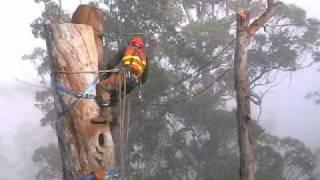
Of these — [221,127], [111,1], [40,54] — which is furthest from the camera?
[40,54]

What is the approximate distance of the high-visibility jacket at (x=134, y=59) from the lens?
5480mm

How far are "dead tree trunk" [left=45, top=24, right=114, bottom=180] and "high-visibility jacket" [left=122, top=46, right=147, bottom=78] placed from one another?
0.71 meters

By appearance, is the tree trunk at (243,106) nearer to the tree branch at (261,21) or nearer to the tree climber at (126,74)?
the tree branch at (261,21)

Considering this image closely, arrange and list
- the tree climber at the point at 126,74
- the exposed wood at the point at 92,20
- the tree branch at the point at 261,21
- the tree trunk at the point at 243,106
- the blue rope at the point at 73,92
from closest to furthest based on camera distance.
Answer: the blue rope at the point at 73,92, the tree climber at the point at 126,74, the exposed wood at the point at 92,20, the tree trunk at the point at 243,106, the tree branch at the point at 261,21

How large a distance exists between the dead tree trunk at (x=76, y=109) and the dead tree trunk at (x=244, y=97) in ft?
14.4

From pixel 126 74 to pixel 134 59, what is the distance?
0.84 feet

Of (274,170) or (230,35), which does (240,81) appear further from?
(230,35)

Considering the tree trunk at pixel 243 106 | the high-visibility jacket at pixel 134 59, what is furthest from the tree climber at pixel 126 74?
the tree trunk at pixel 243 106

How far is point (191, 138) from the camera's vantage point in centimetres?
2602

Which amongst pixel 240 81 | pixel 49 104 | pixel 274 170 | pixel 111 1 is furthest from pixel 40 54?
pixel 240 81

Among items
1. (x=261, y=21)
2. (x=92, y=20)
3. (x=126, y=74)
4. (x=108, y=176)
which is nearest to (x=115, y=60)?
(x=126, y=74)

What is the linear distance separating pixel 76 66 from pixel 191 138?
70.7 feet

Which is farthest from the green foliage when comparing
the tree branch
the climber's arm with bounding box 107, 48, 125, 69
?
the climber's arm with bounding box 107, 48, 125, 69

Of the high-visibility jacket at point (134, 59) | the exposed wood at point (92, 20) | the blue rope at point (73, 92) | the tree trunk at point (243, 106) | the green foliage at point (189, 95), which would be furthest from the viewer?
the green foliage at point (189, 95)
